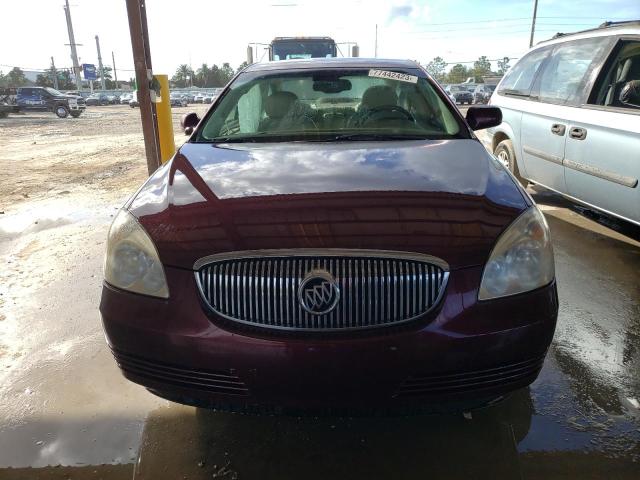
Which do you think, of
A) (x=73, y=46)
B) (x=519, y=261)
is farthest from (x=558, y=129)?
(x=73, y=46)

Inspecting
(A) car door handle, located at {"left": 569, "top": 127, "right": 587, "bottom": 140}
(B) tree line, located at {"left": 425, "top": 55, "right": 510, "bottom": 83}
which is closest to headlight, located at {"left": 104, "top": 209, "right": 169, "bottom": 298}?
(A) car door handle, located at {"left": 569, "top": 127, "right": 587, "bottom": 140}

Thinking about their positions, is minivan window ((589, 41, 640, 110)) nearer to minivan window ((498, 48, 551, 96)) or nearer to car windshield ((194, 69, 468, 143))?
minivan window ((498, 48, 551, 96))

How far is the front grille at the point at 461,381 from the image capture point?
66.6 inches

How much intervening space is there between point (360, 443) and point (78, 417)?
4.20 feet

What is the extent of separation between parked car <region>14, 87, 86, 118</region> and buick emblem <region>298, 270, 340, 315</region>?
3222 centimetres

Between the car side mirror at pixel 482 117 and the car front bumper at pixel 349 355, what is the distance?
71.6 inches

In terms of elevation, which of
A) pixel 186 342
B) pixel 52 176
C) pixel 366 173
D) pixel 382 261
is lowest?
pixel 52 176

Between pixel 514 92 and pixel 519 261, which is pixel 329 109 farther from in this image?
pixel 514 92

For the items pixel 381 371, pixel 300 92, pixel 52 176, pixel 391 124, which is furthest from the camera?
pixel 52 176

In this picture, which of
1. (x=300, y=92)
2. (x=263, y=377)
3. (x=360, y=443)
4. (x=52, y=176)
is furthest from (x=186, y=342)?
(x=52, y=176)

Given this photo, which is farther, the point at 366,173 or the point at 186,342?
the point at 366,173

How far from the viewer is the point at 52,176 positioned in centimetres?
861

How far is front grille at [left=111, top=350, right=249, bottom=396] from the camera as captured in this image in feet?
5.68

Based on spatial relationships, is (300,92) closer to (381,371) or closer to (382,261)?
(382,261)
